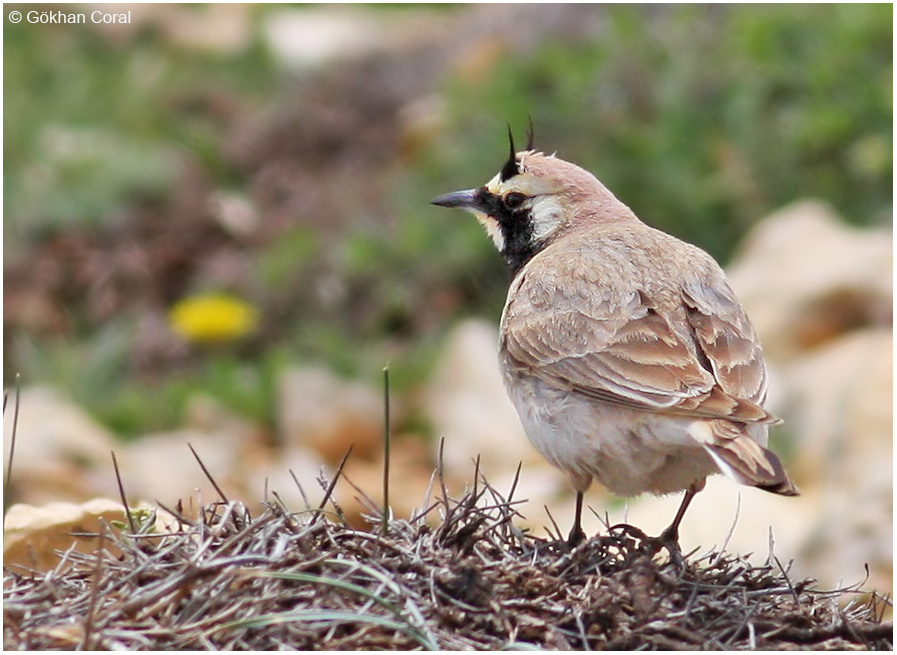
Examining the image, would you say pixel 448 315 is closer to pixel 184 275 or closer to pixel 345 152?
pixel 184 275

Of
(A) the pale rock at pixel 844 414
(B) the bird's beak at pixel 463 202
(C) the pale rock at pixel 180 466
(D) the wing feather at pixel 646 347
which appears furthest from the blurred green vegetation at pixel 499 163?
(D) the wing feather at pixel 646 347

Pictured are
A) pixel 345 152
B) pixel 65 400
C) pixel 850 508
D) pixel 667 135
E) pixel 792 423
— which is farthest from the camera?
pixel 345 152

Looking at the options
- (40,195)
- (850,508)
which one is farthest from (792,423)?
(40,195)

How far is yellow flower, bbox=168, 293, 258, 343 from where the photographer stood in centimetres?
1001

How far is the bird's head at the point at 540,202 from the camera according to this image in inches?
238

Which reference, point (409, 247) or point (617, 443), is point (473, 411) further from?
point (617, 443)

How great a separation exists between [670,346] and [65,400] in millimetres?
5290

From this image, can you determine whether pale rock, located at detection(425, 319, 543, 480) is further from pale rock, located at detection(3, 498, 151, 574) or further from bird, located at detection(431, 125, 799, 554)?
pale rock, located at detection(3, 498, 151, 574)

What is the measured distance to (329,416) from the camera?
886 cm

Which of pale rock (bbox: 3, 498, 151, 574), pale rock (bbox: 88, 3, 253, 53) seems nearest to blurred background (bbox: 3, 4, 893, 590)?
pale rock (bbox: 88, 3, 253, 53)

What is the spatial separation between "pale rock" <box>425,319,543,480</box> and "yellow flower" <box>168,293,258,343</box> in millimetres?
1562

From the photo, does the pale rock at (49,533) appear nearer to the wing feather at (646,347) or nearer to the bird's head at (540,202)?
the wing feather at (646,347)

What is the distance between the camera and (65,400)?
30.3ft

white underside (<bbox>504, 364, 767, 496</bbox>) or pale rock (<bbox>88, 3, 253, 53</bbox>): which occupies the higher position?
pale rock (<bbox>88, 3, 253, 53</bbox>)
